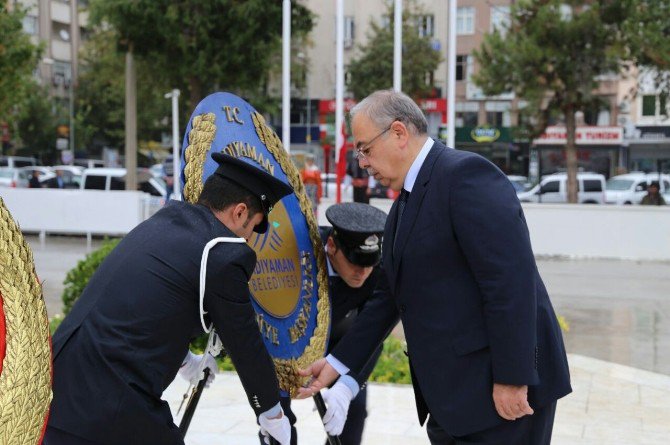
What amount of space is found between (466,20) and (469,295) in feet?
140

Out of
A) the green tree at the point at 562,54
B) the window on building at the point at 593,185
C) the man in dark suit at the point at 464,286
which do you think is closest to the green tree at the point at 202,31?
the green tree at the point at 562,54

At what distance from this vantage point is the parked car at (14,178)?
104 feet

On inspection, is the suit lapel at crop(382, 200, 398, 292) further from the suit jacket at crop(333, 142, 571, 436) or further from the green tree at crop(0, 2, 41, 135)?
the green tree at crop(0, 2, 41, 135)

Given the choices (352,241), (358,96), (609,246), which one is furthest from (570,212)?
(358,96)

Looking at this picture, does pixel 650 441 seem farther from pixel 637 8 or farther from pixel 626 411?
pixel 637 8

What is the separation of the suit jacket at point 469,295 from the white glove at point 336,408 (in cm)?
65

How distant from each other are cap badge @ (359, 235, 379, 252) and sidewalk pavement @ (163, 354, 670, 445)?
1.91 metres

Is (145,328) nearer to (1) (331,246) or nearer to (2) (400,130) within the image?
(2) (400,130)

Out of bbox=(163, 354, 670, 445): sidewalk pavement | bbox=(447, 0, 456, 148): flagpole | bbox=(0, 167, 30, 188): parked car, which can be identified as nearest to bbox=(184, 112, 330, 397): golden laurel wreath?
bbox=(163, 354, 670, 445): sidewalk pavement

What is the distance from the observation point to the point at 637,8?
926 inches

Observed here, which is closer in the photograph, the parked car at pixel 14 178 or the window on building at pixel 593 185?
the window on building at pixel 593 185

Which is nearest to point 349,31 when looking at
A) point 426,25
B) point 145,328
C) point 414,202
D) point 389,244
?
point 426,25

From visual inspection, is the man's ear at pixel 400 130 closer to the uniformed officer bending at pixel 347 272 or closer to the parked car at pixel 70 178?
the uniformed officer bending at pixel 347 272

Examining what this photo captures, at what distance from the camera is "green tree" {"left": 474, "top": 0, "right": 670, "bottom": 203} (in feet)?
80.9
